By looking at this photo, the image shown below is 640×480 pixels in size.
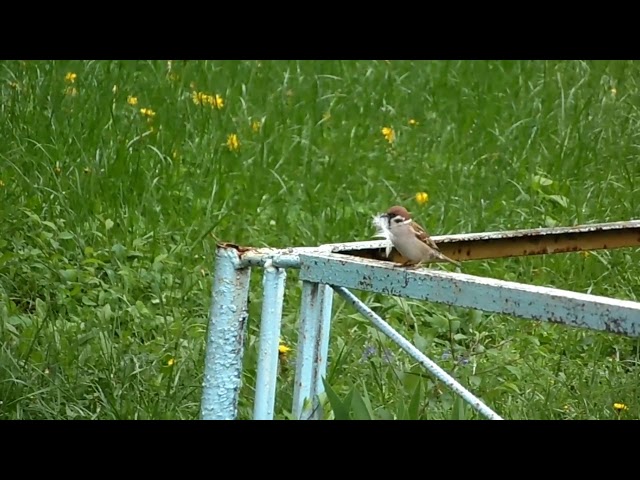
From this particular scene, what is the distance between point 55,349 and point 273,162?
2.20 meters

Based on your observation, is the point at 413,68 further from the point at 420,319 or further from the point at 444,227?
the point at 420,319

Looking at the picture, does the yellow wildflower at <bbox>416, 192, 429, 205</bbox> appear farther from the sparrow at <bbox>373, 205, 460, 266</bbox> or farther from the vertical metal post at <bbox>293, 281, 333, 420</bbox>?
the vertical metal post at <bbox>293, 281, 333, 420</bbox>

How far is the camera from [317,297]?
2.78 metres

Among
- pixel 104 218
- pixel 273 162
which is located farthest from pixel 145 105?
pixel 104 218

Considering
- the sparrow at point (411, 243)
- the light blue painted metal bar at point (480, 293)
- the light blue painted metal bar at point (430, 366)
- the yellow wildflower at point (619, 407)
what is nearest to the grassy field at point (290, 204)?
the yellow wildflower at point (619, 407)

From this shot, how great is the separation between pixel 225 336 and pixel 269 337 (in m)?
0.11

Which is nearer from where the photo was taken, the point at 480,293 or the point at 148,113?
the point at 480,293

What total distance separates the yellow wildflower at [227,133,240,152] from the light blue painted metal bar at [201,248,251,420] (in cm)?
330

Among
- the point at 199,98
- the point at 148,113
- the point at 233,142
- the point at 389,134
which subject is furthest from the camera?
the point at 389,134

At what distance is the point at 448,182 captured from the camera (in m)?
6.03

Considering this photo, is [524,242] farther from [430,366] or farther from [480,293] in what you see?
[480,293]

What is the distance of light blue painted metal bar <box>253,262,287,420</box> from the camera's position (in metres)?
2.77

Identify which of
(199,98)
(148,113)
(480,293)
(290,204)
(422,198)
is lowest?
(480,293)

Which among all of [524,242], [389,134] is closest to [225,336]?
[524,242]
